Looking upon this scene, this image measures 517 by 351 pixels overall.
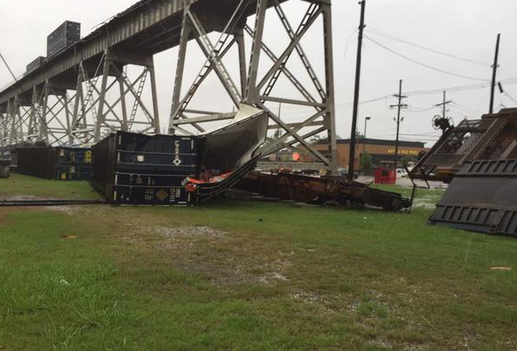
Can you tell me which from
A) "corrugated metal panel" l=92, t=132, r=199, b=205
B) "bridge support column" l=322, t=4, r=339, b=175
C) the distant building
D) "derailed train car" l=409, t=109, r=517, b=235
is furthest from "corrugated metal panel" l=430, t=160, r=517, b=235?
the distant building

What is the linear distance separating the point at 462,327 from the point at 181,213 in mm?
9403

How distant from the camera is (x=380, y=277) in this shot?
5.93 meters

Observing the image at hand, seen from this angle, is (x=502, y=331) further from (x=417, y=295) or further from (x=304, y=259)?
(x=304, y=259)

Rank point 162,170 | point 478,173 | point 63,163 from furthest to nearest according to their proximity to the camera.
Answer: point 63,163 → point 162,170 → point 478,173

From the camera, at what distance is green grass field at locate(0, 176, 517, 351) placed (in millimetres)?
3779

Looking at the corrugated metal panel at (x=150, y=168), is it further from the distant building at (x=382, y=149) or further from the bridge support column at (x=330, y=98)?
the distant building at (x=382, y=149)

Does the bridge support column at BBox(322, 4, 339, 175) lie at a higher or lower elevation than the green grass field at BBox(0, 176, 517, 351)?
higher

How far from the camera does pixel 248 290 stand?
5133 millimetres

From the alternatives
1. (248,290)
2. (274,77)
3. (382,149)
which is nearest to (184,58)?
(274,77)

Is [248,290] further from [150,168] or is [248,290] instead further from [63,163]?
[63,163]

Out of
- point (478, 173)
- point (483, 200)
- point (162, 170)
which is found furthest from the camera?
point (162, 170)

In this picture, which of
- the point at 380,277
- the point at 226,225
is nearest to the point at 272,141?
the point at 226,225

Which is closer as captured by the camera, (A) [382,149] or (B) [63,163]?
(B) [63,163]

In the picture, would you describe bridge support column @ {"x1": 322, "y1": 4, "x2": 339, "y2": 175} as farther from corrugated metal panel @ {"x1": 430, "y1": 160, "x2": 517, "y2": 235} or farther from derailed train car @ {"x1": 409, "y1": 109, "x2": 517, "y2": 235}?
corrugated metal panel @ {"x1": 430, "y1": 160, "x2": 517, "y2": 235}
